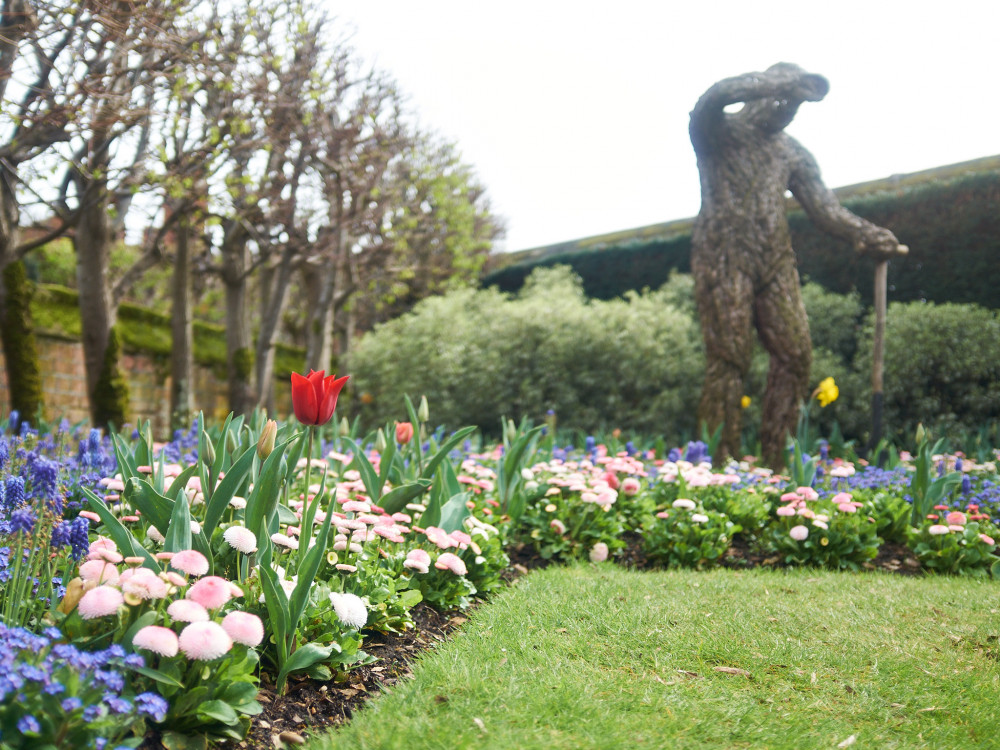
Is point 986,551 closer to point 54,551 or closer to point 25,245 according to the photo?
point 54,551

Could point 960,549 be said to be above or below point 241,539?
below

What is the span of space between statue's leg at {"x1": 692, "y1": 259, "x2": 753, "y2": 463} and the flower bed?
3.50ft

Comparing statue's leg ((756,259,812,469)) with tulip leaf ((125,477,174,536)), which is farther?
statue's leg ((756,259,812,469))

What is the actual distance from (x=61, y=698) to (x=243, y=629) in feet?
1.32

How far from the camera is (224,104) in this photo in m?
7.89

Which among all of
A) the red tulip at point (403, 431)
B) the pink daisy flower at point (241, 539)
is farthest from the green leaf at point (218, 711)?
the red tulip at point (403, 431)

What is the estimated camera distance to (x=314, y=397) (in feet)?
7.82

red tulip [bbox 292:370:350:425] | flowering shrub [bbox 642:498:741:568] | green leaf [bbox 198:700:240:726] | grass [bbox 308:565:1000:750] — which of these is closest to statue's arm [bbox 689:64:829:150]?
flowering shrub [bbox 642:498:741:568]

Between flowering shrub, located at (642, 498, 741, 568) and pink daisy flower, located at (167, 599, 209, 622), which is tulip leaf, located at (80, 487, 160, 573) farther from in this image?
flowering shrub, located at (642, 498, 741, 568)

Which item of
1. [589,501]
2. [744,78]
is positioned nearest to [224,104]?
[744,78]

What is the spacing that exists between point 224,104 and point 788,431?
266 inches

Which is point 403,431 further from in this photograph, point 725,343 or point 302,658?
point 725,343

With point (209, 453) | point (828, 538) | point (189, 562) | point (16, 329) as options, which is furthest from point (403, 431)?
point (16, 329)

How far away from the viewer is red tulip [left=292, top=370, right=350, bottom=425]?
2.36m
